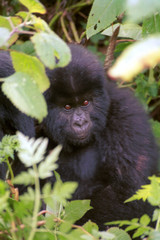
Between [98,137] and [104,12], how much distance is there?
690 mm

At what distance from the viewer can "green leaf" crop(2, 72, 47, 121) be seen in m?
0.87

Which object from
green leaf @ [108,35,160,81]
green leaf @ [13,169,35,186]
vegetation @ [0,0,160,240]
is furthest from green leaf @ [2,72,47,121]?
green leaf @ [108,35,160,81]

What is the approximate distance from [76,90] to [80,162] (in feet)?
1.53

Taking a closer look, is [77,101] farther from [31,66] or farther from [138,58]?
[138,58]

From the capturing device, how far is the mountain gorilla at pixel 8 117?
6.03 ft

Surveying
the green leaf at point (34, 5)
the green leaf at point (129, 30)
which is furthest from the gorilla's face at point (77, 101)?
the green leaf at point (34, 5)

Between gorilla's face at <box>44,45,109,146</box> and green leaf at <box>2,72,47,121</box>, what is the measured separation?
1.13 m

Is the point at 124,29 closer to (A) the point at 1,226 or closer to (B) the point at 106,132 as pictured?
(B) the point at 106,132

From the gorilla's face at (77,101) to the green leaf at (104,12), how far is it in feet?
A: 0.60

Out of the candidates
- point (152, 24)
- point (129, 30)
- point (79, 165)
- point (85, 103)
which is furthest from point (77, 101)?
point (129, 30)

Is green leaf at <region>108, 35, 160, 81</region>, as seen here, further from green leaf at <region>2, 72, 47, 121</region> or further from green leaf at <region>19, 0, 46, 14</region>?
green leaf at <region>19, 0, 46, 14</region>

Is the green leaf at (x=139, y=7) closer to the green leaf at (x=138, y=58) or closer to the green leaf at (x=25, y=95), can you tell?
the green leaf at (x=138, y=58)

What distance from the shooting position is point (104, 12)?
2.04 metres

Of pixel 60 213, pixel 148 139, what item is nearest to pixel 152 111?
pixel 148 139
